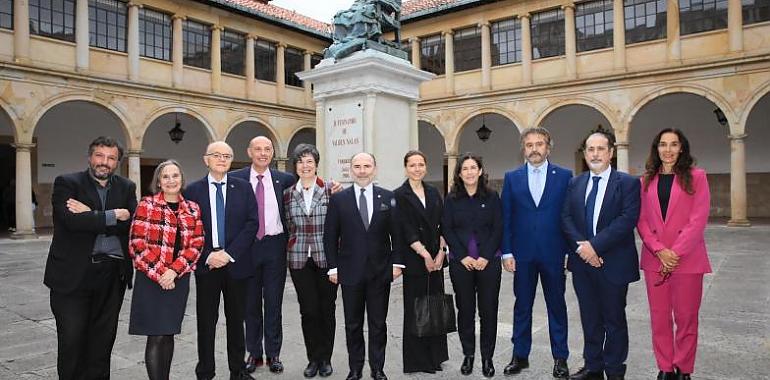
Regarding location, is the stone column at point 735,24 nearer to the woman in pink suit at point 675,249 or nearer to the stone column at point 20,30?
the woman in pink suit at point 675,249

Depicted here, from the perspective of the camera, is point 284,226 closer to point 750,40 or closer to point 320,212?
point 320,212

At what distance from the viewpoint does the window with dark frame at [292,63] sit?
21375 mm

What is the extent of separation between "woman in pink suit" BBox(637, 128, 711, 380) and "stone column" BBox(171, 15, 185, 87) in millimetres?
17158

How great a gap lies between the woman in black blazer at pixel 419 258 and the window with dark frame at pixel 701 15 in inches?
630

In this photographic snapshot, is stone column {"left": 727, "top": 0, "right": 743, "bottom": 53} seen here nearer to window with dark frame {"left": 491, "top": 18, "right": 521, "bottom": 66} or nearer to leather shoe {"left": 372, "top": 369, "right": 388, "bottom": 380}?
window with dark frame {"left": 491, "top": 18, "right": 521, "bottom": 66}

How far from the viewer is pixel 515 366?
3604 millimetres

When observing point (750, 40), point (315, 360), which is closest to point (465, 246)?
point (315, 360)

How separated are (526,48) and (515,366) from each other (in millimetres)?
16812

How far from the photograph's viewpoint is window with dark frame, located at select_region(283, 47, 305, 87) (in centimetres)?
2138

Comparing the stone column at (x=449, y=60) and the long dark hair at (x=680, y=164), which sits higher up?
the stone column at (x=449, y=60)

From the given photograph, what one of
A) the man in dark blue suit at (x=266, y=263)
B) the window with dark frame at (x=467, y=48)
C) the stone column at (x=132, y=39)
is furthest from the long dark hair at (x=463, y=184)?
the window with dark frame at (x=467, y=48)

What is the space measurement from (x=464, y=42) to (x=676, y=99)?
7.71m

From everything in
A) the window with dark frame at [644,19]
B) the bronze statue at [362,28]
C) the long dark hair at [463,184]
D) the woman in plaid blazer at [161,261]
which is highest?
the window with dark frame at [644,19]

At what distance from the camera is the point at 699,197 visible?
331cm
